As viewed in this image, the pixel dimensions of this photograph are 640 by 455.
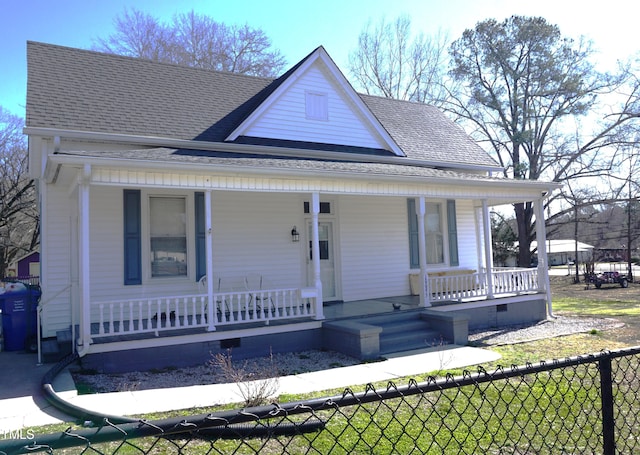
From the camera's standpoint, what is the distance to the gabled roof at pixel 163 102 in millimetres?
10430

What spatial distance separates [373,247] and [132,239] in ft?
20.1

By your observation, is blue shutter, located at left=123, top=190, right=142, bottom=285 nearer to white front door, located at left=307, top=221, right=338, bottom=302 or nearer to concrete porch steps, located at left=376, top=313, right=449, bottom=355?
white front door, located at left=307, top=221, right=338, bottom=302

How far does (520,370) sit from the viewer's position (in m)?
2.30

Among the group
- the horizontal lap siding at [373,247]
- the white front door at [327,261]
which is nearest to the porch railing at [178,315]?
the white front door at [327,261]

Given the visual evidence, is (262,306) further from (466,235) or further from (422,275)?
(466,235)

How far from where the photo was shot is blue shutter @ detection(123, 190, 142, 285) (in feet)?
31.7

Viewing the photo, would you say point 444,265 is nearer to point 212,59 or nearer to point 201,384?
point 201,384

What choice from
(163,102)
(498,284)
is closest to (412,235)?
(498,284)

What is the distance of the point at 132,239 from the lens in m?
9.73

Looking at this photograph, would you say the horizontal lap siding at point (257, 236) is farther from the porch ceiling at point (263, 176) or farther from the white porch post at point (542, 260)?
the white porch post at point (542, 260)

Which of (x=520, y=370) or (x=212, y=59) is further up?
(x=212, y=59)

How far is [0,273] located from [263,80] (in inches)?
1044

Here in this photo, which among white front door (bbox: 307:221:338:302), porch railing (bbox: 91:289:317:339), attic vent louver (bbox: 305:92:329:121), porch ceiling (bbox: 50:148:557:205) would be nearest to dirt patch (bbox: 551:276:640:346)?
porch ceiling (bbox: 50:148:557:205)

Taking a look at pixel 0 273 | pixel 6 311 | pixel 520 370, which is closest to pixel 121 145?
pixel 6 311
